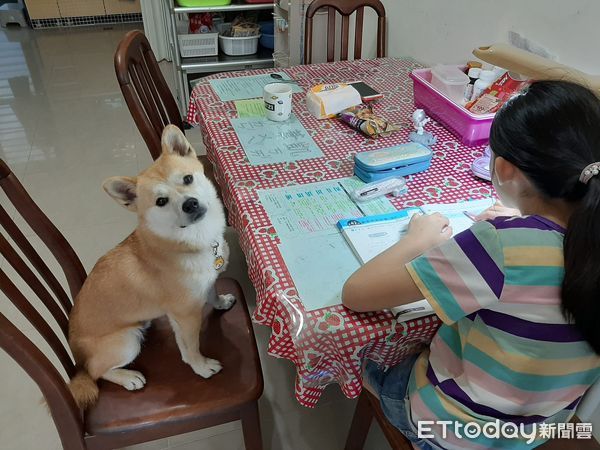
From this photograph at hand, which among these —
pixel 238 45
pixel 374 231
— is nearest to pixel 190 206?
pixel 374 231

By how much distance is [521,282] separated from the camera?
639 mm

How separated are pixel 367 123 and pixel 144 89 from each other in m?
0.74

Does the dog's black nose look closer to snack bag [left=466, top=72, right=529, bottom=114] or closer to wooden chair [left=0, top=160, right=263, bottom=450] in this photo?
wooden chair [left=0, top=160, right=263, bottom=450]

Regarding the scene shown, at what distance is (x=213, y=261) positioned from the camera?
40.5 inches

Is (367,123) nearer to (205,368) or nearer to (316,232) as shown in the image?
(316,232)

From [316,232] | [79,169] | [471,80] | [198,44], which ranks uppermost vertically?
[471,80]

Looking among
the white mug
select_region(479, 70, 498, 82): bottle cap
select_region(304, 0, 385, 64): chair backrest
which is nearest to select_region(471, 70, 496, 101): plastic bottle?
select_region(479, 70, 498, 82): bottle cap

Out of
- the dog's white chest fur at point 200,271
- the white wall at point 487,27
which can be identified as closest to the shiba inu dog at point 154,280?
the dog's white chest fur at point 200,271

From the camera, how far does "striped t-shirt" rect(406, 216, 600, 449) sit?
64 centimetres

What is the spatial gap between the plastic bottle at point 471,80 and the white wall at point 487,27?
197 mm

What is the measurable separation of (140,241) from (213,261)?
162mm

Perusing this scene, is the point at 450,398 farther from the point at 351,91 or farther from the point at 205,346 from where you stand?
the point at 351,91

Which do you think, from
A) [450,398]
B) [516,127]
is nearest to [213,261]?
[450,398]

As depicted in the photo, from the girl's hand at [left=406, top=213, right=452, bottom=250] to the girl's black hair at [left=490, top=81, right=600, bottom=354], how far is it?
192 millimetres
